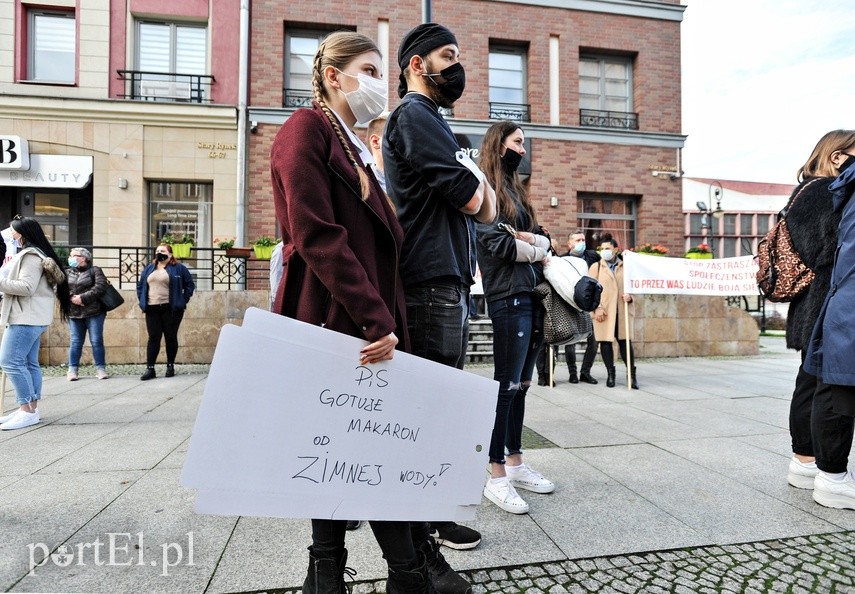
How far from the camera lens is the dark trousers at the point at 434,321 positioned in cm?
194

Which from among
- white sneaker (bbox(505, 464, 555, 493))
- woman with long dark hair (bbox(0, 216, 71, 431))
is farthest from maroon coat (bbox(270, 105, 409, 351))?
woman with long dark hair (bbox(0, 216, 71, 431))

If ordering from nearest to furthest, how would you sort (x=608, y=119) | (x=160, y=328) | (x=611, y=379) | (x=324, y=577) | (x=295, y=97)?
(x=324, y=577) < (x=611, y=379) < (x=160, y=328) < (x=295, y=97) < (x=608, y=119)

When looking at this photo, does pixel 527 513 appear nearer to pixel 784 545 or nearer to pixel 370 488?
pixel 784 545

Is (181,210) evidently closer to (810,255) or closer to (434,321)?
(434,321)

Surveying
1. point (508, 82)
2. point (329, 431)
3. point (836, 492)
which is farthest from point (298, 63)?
point (836, 492)

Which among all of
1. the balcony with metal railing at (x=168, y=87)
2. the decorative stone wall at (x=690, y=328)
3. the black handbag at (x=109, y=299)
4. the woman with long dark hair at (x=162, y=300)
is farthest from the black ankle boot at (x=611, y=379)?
the balcony with metal railing at (x=168, y=87)

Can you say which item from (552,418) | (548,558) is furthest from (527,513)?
(552,418)

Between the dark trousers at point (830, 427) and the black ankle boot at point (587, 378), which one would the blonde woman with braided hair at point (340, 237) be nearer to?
the dark trousers at point (830, 427)

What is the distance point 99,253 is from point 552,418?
1079 centimetres

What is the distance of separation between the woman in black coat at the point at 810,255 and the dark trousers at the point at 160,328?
7.64 m

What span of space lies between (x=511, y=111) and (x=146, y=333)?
1043 centimetres

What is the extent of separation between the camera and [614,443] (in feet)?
13.1

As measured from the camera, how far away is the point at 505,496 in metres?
2.65

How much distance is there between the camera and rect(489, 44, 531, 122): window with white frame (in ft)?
43.9
